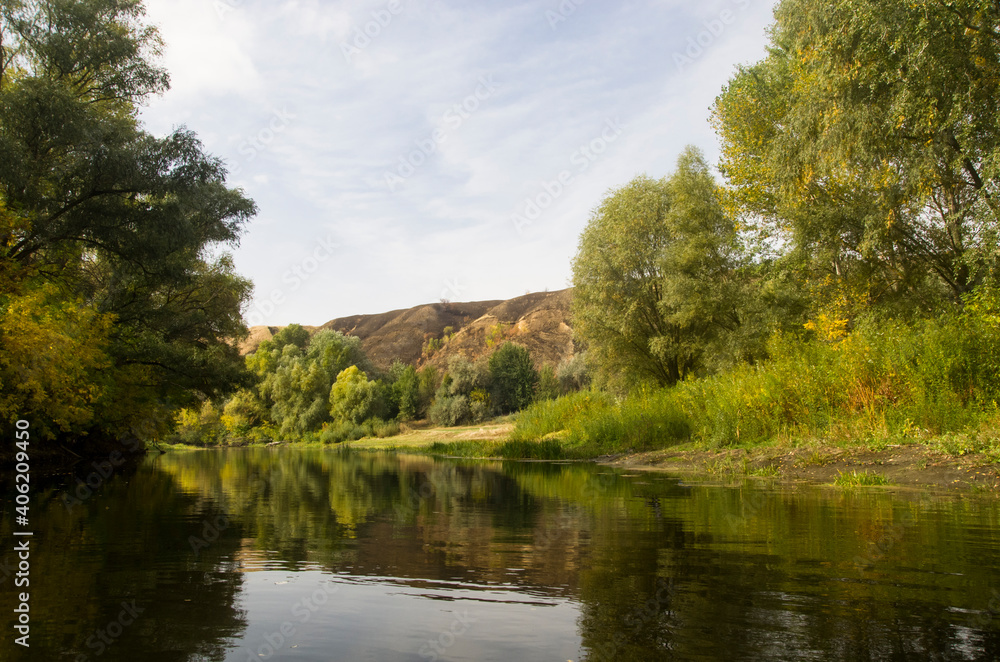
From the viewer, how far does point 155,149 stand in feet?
A: 66.2

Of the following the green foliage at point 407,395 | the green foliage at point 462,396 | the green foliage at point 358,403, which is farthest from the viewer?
the green foliage at point 407,395

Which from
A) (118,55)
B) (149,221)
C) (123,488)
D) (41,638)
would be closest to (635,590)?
(41,638)

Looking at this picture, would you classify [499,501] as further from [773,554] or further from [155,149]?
[155,149]

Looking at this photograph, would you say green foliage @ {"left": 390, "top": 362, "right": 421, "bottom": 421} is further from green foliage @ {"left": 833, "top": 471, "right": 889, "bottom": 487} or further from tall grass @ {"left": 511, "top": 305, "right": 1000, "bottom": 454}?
green foliage @ {"left": 833, "top": 471, "right": 889, "bottom": 487}

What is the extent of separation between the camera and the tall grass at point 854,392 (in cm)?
1269

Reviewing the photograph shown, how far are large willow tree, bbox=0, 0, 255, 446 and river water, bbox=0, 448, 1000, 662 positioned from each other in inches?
380

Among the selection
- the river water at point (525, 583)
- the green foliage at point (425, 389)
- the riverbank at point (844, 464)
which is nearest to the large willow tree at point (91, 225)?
the river water at point (525, 583)

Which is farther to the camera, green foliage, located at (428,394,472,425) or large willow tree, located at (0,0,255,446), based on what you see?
green foliage, located at (428,394,472,425)

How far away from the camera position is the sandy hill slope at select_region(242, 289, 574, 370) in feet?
304

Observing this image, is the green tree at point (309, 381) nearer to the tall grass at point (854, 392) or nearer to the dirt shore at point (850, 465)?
the tall grass at point (854, 392)

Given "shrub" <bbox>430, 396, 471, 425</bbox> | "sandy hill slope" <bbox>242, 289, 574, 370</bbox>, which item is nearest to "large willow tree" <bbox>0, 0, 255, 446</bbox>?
"shrub" <bbox>430, 396, 471, 425</bbox>

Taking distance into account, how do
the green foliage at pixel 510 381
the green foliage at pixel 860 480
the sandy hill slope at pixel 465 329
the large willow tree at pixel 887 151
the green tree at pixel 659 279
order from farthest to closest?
the sandy hill slope at pixel 465 329, the green foliage at pixel 510 381, the green tree at pixel 659 279, the large willow tree at pixel 887 151, the green foliage at pixel 860 480

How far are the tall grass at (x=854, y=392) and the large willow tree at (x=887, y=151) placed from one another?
236cm

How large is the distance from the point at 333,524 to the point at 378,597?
3717mm
